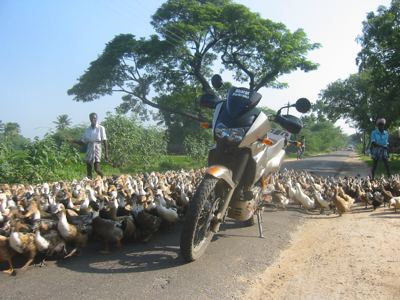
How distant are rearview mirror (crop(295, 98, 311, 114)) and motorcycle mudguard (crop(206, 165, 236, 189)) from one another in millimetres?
1356

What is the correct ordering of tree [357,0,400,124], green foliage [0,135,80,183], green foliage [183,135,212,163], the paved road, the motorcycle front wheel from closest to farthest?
the paved road → the motorcycle front wheel → green foliage [0,135,80,183] → green foliage [183,135,212,163] → tree [357,0,400,124]

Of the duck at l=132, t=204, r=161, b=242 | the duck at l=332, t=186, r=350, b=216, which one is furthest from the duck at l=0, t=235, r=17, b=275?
the duck at l=332, t=186, r=350, b=216

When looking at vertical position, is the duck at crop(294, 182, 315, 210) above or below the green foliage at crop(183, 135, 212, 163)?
below

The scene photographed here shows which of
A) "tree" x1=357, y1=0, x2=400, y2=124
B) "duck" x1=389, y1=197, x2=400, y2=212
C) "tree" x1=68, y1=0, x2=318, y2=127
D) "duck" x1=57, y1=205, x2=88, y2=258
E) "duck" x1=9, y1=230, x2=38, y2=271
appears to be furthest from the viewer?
"tree" x1=68, y1=0, x2=318, y2=127

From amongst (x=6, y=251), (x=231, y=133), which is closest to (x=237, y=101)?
(x=231, y=133)

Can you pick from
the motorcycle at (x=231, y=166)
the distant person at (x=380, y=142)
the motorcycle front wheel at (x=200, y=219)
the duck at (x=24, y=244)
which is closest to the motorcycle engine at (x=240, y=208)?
the motorcycle at (x=231, y=166)

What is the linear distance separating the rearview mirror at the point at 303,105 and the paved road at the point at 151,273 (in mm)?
1659

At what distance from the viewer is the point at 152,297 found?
3.38 meters

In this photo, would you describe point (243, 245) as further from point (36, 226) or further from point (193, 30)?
point (193, 30)

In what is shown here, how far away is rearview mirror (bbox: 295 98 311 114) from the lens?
16.6 ft

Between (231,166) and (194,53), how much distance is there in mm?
26786

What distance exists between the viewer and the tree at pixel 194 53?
94.2 ft

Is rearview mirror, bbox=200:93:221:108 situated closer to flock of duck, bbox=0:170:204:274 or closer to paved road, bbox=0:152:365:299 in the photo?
flock of duck, bbox=0:170:204:274

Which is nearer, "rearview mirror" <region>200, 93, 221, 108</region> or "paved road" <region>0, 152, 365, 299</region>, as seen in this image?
"paved road" <region>0, 152, 365, 299</region>
